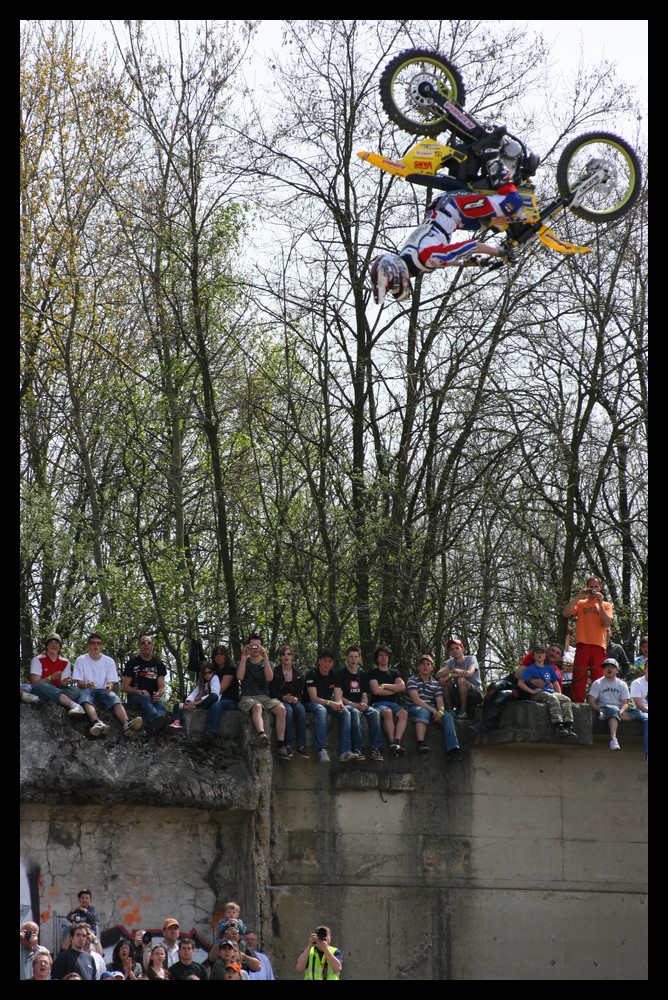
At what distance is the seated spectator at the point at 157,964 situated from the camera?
A: 12.4m

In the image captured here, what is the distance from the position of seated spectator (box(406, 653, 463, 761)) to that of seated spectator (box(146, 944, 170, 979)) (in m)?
3.84

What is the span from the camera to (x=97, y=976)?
1223cm

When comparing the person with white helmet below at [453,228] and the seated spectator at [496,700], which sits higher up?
the person with white helmet below at [453,228]

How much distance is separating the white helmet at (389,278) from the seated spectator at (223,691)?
4539 millimetres

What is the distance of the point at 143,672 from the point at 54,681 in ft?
3.01

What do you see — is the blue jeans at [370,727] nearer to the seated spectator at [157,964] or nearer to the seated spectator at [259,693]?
the seated spectator at [259,693]

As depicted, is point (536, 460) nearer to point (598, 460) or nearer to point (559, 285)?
point (598, 460)

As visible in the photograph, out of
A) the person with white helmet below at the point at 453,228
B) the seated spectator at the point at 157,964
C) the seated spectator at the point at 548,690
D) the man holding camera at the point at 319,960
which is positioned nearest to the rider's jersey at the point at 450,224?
the person with white helmet below at the point at 453,228

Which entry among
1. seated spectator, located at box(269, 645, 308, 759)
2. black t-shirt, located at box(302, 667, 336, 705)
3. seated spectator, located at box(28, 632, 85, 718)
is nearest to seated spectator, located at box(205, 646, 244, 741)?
seated spectator, located at box(269, 645, 308, 759)

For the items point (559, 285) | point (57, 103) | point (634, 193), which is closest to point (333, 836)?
point (634, 193)

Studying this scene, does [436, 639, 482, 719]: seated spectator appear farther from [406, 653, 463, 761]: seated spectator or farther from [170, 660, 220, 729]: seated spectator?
[170, 660, 220, 729]: seated spectator

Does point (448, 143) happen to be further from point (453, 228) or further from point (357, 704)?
point (357, 704)
